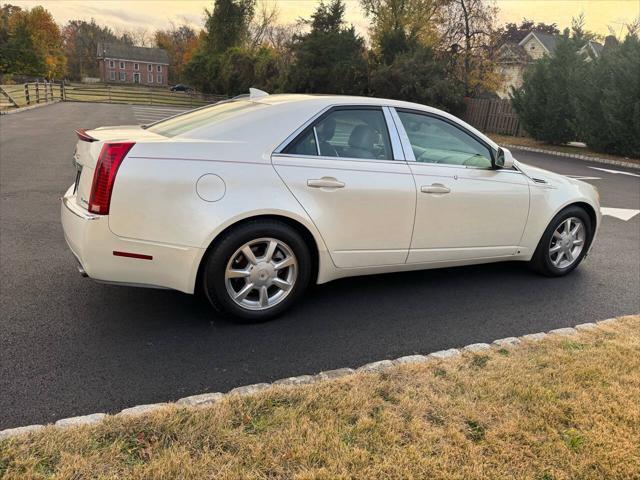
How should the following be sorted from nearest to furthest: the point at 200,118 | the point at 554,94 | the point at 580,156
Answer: the point at 200,118 → the point at 580,156 → the point at 554,94

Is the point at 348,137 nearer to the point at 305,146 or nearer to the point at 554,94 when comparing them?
the point at 305,146

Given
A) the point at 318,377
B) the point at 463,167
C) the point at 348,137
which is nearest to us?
the point at 318,377

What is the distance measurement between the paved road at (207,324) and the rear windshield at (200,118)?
4.33 feet

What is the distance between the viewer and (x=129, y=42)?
106000 mm

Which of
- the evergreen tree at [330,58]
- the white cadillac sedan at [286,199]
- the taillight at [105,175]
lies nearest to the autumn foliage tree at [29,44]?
the evergreen tree at [330,58]

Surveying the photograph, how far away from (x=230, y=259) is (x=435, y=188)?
173 cm

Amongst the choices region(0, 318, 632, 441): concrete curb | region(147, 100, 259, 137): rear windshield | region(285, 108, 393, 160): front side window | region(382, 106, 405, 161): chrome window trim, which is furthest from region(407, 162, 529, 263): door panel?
region(147, 100, 259, 137): rear windshield

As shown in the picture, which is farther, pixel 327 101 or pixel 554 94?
pixel 554 94

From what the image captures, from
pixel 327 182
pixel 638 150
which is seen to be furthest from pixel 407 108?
pixel 638 150

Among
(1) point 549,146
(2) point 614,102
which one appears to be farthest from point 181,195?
(1) point 549,146

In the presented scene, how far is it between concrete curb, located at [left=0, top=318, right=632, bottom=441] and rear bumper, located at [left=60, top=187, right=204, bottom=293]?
91 cm

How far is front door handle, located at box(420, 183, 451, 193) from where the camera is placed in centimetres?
409

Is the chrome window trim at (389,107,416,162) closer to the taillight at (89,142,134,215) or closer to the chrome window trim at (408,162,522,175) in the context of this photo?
the chrome window trim at (408,162,522,175)

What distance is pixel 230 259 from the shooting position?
11.5 ft
